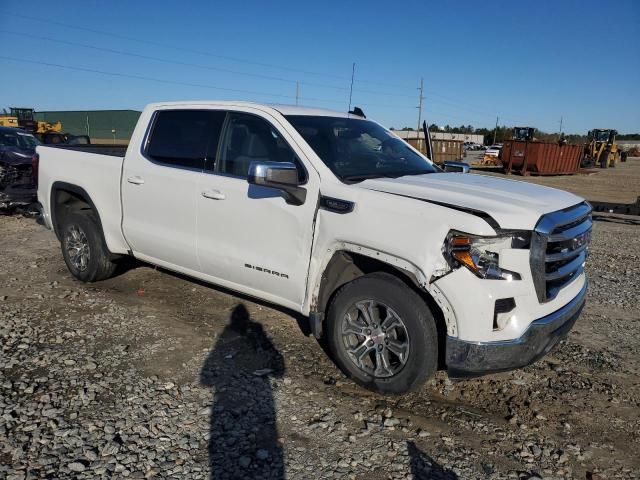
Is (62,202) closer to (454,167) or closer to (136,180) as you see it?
(136,180)

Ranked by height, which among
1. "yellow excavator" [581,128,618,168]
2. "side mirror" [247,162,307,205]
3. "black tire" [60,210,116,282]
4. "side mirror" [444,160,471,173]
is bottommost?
"black tire" [60,210,116,282]

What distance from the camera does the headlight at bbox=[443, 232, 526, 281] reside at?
2.91 metres

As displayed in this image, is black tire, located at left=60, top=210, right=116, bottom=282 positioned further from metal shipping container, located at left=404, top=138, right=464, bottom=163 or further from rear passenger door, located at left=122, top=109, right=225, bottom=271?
metal shipping container, located at left=404, top=138, right=464, bottom=163

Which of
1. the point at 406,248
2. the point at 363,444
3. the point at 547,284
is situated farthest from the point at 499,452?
the point at 406,248

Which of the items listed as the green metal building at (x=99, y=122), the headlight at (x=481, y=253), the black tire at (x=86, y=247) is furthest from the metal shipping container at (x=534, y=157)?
the green metal building at (x=99, y=122)

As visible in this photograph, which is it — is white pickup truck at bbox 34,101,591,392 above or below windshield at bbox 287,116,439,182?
below

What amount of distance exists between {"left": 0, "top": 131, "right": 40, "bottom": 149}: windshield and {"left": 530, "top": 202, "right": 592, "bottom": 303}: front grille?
34.3 ft

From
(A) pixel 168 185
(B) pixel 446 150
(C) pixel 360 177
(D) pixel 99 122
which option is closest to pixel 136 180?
(A) pixel 168 185

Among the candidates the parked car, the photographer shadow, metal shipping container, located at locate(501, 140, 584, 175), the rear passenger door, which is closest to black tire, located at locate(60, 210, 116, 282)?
the rear passenger door

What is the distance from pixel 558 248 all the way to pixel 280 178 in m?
1.85

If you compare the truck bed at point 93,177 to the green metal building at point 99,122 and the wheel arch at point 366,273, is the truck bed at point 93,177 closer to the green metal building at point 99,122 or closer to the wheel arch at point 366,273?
the wheel arch at point 366,273

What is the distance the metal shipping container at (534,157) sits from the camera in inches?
1078

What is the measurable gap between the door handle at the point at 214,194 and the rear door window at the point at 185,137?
0.28 m

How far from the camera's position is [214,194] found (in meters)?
4.09
